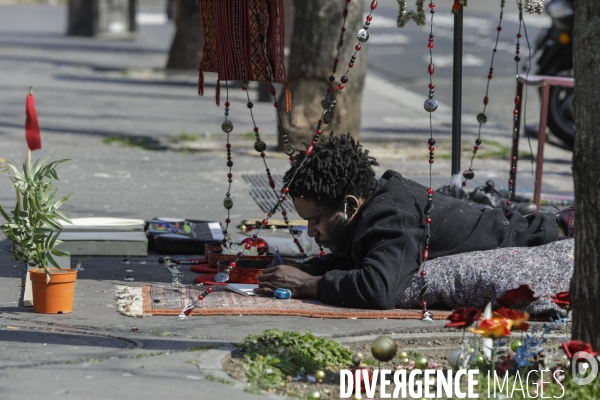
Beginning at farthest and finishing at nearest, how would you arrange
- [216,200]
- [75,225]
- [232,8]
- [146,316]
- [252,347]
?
[216,200], [75,225], [232,8], [146,316], [252,347]

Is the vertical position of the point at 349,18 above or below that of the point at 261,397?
above

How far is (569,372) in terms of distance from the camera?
3643mm

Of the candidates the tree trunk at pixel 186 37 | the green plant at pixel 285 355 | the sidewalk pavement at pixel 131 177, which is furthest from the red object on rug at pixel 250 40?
the tree trunk at pixel 186 37

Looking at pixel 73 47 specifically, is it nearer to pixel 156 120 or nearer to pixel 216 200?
pixel 156 120

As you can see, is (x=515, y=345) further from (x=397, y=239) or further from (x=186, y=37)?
(x=186, y=37)

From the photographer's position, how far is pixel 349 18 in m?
10.0

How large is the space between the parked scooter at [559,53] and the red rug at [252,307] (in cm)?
604

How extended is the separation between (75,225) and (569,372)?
3.48 metres

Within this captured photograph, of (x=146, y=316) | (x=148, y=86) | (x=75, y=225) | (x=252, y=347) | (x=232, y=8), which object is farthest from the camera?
(x=148, y=86)

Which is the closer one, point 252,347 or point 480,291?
point 252,347

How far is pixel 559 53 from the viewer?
35.9 ft

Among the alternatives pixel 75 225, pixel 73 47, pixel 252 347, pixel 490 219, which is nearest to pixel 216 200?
pixel 75 225

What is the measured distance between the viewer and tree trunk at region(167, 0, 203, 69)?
18.8m

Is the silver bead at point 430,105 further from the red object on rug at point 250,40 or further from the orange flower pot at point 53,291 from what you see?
the orange flower pot at point 53,291
